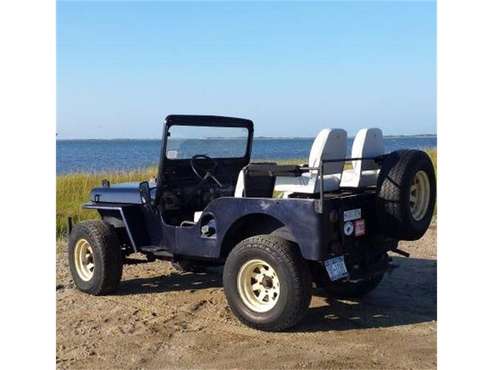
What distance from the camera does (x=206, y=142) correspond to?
20.4ft

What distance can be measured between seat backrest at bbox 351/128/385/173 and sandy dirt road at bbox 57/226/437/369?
1.27 meters

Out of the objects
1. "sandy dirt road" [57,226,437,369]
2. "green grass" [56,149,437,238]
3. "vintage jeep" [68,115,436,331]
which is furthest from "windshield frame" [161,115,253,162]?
"green grass" [56,149,437,238]

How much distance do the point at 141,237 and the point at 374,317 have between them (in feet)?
7.69

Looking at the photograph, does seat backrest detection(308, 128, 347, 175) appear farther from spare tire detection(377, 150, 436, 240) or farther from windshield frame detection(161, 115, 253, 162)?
windshield frame detection(161, 115, 253, 162)

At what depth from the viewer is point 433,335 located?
175 inches

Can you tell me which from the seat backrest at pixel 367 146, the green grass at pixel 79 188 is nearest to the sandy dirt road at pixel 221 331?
the seat backrest at pixel 367 146

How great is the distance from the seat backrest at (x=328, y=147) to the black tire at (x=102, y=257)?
2.16 meters

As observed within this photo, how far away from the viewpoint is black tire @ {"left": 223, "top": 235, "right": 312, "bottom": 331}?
14.4 feet

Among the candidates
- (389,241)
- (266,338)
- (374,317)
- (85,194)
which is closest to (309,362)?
(266,338)

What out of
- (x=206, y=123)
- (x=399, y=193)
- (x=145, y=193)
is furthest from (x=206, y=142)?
(x=399, y=193)

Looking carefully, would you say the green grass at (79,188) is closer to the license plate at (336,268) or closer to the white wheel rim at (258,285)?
the white wheel rim at (258,285)

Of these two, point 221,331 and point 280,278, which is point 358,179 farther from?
point 221,331
